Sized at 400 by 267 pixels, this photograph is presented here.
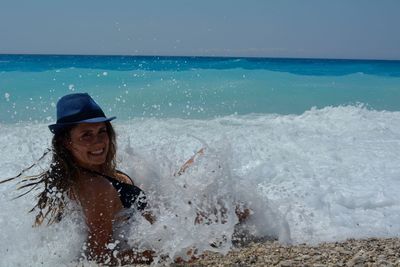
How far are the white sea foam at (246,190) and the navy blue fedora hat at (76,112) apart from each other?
2.08 feet

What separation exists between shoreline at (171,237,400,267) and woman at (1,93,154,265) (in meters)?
0.55

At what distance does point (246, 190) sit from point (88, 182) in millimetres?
1383

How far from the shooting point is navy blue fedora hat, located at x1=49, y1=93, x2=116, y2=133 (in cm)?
321

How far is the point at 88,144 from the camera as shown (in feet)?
10.9

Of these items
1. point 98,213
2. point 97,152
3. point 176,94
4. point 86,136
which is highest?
point 86,136

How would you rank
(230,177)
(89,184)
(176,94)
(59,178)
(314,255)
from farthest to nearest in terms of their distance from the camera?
(176,94) < (230,177) < (59,178) < (89,184) < (314,255)

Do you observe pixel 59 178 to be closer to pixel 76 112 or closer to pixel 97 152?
pixel 97 152

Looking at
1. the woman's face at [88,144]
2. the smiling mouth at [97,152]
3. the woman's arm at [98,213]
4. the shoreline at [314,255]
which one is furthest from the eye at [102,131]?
the shoreline at [314,255]

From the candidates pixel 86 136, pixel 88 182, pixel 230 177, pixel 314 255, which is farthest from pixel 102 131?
pixel 314 255

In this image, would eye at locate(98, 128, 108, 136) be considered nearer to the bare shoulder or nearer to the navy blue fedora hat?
the navy blue fedora hat

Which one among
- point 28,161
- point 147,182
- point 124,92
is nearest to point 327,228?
point 147,182

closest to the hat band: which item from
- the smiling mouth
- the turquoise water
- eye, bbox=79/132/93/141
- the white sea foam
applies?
eye, bbox=79/132/93/141

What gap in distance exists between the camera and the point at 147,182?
157 inches

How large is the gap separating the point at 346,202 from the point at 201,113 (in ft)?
29.8
